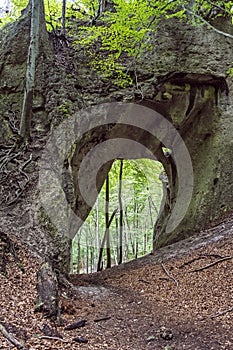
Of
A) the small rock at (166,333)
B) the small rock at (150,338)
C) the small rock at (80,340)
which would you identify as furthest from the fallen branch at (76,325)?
the small rock at (166,333)

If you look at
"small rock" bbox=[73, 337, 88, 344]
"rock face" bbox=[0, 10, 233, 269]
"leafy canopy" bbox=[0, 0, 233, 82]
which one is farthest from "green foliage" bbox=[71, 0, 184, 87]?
"small rock" bbox=[73, 337, 88, 344]

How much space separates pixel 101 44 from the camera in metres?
12.9

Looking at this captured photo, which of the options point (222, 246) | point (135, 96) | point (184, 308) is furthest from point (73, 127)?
point (184, 308)

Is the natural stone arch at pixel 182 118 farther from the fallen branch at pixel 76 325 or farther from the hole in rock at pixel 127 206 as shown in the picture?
the fallen branch at pixel 76 325

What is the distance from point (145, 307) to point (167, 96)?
9.44 metres

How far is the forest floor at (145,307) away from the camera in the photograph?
14.0 ft

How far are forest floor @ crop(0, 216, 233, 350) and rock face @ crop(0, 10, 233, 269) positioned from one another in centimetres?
392

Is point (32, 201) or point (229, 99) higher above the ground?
point (229, 99)

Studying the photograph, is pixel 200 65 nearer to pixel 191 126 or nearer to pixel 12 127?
pixel 191 126

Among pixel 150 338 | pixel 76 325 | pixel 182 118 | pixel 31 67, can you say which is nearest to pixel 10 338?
pixel 76 325

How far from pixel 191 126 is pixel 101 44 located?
526 cm

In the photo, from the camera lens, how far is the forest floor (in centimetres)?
427

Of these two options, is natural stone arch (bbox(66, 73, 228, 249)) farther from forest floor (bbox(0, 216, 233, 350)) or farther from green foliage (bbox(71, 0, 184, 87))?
forest floor (bbox(0, 216, 233, 350))

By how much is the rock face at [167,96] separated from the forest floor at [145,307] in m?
3.92
